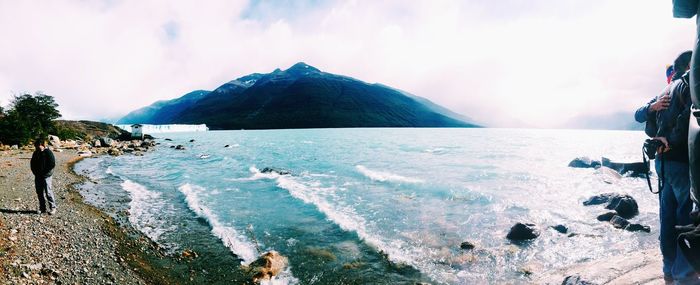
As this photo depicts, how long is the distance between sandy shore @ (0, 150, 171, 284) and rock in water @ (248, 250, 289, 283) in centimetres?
238

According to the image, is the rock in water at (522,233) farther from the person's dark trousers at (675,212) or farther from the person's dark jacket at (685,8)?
the person's dark jacket at (685,8)

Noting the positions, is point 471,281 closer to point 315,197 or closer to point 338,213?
point 338,213

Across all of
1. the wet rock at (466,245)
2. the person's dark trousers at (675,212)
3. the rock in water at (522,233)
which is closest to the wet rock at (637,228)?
the rock in water at (522,233)

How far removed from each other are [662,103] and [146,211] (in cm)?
1935

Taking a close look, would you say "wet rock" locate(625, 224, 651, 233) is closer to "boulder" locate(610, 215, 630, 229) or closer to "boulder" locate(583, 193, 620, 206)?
"boulder" locate(610, 215, 630, 229)

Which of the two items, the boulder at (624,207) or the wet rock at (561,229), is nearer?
the wet rock at (561,229)

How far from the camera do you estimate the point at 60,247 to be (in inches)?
394

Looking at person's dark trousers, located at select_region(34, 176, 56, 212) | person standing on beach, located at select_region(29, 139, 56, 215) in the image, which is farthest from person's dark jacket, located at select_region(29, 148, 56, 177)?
person's dark trousers, located at select_region(34, 176, 56, 212)

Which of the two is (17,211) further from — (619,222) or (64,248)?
(619,222)

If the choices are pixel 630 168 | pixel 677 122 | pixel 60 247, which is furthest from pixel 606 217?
pixel 60 247

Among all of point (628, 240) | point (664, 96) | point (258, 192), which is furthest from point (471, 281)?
point (258, 192)

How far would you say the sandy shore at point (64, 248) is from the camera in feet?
27.1

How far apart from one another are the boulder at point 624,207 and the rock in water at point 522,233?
594cm

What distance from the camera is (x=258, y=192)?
22.4 metres
